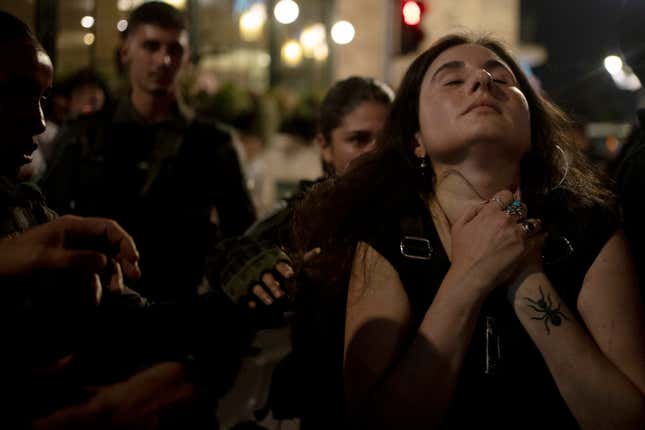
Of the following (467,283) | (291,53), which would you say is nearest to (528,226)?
(467,283)

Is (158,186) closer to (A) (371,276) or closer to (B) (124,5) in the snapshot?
(A) (371,276)

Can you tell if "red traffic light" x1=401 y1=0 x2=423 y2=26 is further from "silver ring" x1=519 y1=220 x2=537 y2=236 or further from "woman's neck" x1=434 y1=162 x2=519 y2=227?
"silver ring" x1=519 y1=220 x2=537 y2=236

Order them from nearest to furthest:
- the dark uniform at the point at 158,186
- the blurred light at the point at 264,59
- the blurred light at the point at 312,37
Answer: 1. the dark uniform at the point at 158,186
2. the blurred light at the point at 264,59
3. the blurred light at the point at 312,37

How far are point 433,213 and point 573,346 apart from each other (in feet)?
2.24

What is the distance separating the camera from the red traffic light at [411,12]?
24.2 feet

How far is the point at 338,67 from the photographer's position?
12.4 meters

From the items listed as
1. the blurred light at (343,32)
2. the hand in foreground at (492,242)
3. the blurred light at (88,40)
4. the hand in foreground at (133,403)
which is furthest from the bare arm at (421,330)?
the blurred light at (343,32)

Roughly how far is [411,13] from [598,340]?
6005 mm

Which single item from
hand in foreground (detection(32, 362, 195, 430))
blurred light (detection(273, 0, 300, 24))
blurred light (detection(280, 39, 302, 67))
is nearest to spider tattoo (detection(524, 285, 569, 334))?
hand in foreground (detection(32, 362, 195, 430))

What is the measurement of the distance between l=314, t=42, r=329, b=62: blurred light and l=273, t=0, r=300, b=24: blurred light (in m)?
0.81

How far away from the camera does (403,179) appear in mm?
2559

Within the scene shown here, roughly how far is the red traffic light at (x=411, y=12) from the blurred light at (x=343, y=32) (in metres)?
4.63

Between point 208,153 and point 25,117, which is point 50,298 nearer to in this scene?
point 25,117

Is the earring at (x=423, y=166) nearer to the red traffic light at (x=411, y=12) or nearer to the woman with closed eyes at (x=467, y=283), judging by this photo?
the woman with closed eyes at (x=467, y=283)
